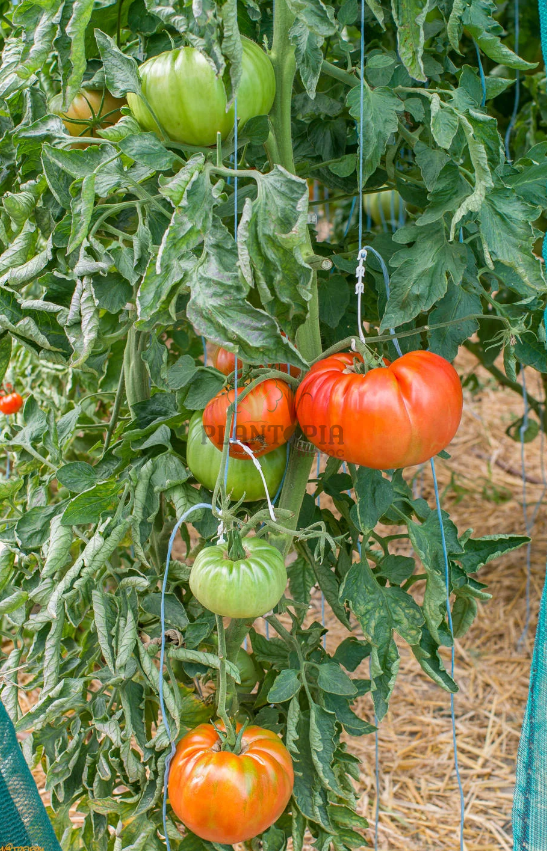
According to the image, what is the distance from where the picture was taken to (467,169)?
823mm

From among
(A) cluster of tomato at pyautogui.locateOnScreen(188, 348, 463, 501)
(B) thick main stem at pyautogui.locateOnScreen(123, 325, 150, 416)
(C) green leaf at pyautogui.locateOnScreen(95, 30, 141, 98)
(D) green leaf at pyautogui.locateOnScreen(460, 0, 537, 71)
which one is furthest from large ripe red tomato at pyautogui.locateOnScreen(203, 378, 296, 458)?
(D) green leaf at pyautogui.locateOnScreen(460, 0, 537, 71)

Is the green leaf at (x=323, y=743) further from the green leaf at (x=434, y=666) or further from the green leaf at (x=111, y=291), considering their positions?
the green leaf at (x=111, y=291)

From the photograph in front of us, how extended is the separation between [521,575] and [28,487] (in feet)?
5.92

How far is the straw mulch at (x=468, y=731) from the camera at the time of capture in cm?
153

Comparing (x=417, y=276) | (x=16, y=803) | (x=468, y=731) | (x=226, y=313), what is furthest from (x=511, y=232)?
(x=468, y=731)

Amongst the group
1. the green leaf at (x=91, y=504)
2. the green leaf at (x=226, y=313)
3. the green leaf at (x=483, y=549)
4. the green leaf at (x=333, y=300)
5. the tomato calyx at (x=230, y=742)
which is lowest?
the green leaf at (x=483, y=549)

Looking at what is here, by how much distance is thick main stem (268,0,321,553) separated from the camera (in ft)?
2.52

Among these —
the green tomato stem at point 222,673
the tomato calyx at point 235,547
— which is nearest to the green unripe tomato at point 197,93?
the tomato calyx at point 235,547

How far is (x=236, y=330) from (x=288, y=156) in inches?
11.9

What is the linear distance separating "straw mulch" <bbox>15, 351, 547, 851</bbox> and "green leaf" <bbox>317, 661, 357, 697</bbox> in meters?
0.80

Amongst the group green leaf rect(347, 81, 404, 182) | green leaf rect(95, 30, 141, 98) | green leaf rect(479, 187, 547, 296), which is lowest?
green leaf rect(479, 187, 547, 296)

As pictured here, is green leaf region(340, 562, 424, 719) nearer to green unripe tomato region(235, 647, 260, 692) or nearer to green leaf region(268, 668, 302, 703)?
green leaf region(268, 668, 302, 703)

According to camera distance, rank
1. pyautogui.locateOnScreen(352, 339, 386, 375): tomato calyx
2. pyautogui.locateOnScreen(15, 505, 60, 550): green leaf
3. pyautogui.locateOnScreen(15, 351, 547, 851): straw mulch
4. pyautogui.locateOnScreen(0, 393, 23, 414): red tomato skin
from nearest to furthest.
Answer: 1. pyautogui.locateOnScreen(352, 339, 386, 375): tomato calyx
2. pyautogui.locateOnScreen(15, 505, 60, 550): green leaf
3. pyautogui.locateOnScreen(0, 393, 23, 414): red tomato skin
4. pyautogui.locateOnScreen(15, 351, 547, 851): straw mulch

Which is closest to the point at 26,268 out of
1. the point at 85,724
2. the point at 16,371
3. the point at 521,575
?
the point at 85,724
